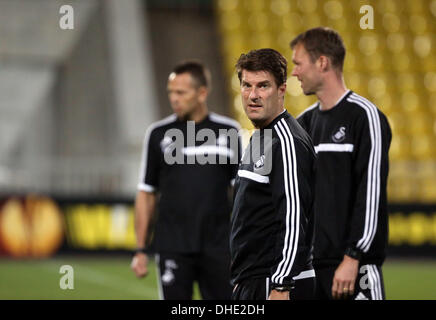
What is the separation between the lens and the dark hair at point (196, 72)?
5453 millimetres

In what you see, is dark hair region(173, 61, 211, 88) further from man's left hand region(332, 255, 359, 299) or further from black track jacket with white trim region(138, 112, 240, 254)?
man's left hand region(332, 255, 359, 299)

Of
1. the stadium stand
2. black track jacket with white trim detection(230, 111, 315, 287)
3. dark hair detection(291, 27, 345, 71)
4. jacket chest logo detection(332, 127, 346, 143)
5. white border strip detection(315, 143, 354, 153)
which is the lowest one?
black track jacket with white trim detection(230, 111, 315, 287)

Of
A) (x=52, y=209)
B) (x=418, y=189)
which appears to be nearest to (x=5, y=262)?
(x=52, y=209)

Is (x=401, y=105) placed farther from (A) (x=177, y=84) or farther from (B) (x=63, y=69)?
(A) (x=177, y=84)

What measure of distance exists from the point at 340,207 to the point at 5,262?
362 inches

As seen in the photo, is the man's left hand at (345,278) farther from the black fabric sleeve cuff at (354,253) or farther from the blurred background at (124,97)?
the blurred background at (124,97)

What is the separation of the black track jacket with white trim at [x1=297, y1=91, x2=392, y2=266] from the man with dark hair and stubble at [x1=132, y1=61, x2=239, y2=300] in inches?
48.2

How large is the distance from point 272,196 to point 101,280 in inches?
282

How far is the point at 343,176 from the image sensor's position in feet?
13.7

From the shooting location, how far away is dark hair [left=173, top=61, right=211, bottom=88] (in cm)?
545

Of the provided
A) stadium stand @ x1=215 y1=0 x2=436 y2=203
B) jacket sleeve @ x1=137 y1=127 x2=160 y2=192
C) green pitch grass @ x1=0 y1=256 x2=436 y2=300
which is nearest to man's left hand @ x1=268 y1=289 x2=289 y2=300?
jacket sleeve @ x1=137 y1=127 x2=160 y2=192

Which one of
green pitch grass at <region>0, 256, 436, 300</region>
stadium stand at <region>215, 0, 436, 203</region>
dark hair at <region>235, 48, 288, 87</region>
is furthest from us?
stadium stand at <region>215, 0, 436, 203</region>

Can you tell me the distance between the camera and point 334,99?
14.1ft
